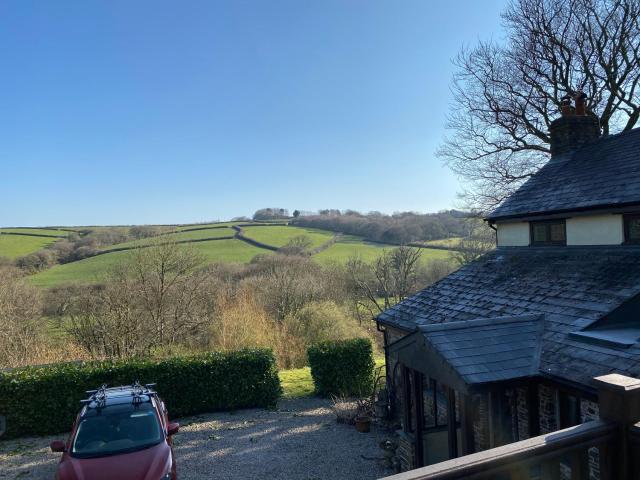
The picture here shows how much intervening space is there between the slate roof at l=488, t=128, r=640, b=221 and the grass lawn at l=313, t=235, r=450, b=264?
25339mm

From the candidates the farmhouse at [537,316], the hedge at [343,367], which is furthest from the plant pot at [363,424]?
the hedge at [343,367]

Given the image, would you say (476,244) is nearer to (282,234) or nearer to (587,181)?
(282,234)

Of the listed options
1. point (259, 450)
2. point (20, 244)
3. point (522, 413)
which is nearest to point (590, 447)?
point (522, 413)

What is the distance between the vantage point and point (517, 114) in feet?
67.2

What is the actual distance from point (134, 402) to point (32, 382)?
6.55m

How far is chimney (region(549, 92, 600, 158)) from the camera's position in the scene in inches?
527

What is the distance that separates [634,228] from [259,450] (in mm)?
10200

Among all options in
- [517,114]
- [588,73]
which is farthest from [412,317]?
[588,73]

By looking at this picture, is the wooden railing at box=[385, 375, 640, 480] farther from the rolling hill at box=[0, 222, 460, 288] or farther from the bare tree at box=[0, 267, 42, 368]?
the rolling hill at box=[0, 222, 460, 288]

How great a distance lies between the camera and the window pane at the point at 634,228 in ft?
29.0

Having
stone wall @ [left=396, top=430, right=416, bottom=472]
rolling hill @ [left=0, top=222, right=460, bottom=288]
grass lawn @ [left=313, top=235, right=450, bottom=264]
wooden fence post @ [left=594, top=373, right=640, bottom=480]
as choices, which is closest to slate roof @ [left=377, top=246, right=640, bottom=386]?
stone wall @ [left=396, top=430, right=416, bottom=472]

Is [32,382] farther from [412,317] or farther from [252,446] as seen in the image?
[412,317]

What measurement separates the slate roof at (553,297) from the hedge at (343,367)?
142 inches

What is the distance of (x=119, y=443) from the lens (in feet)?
25.7
